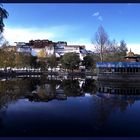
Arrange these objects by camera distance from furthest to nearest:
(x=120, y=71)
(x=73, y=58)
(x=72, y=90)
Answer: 1. (x=73, y=58)
2. (x=120, y=71)
3. (x=72, y=90)

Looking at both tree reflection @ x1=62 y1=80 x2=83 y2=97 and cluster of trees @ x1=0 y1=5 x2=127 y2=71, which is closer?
tree reflection @ x1=62 y1=80 x2=83 y2=97

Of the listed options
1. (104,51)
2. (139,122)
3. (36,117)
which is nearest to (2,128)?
(36,117)

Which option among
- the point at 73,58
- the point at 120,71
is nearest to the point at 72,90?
the point at 120,71

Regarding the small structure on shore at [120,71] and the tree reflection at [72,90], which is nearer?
the tree reflection at [72,90]

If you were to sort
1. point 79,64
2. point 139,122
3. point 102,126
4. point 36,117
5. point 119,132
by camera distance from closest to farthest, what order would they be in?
point 119,132 < point 102,126 < point 139,122 < point 36,117 < point 79,64

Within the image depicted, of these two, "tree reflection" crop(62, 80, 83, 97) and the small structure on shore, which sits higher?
the small structure on shore

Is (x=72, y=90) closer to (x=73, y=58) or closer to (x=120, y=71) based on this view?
(x=120, y=71)

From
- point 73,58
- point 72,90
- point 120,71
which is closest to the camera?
point 72,90

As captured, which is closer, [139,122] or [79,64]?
[139,122]

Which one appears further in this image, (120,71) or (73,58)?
→ (73,58)

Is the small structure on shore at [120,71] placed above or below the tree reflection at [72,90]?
above

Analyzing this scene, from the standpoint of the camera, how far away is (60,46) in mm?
53781

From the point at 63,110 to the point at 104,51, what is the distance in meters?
23.3

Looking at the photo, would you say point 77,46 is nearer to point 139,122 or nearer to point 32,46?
point 32,46
